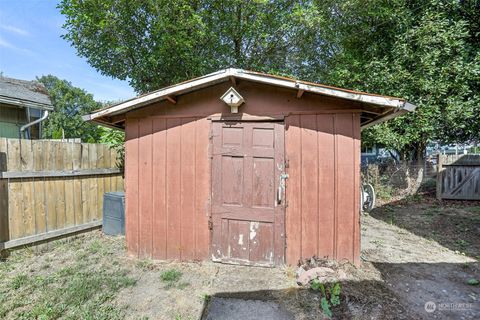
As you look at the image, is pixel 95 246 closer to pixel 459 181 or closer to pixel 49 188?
pixel 49 188

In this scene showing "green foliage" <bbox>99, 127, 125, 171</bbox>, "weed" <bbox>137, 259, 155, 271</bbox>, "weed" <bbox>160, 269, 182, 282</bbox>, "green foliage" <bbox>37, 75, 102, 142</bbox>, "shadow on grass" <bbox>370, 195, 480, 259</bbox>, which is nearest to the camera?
"weed" <bbox>160, 269, 182, 282</bbox>

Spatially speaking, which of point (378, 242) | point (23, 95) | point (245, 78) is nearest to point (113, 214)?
point (245, 78)

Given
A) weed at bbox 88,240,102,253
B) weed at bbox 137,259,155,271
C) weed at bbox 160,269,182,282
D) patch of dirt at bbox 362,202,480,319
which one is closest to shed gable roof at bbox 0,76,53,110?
weed at bbox 88,240,102,253

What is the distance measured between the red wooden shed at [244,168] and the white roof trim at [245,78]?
0.01m

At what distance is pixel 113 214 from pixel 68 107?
40.6m

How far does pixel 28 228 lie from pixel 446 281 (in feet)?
19.6

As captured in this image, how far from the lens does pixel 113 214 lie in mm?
5012

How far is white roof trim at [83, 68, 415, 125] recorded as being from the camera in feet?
10.2

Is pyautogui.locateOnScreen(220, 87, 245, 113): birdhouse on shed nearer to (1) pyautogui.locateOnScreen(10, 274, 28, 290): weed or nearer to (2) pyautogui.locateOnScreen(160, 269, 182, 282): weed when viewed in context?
(2) pyautogui.locateOnScreen(160, 269, 182, 282): weed

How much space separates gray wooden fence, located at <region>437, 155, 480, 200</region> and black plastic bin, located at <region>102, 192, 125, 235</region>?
921 cm

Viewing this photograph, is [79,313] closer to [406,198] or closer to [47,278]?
[47,278]

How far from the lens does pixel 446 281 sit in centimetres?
336

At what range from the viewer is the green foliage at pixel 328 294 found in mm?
2668

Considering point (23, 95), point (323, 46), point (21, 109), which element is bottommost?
point (21, 109)
